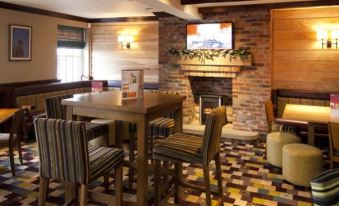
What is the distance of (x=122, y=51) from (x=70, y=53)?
50.0 inches

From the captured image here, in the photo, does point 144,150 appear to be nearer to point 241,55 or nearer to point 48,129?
point 48,129

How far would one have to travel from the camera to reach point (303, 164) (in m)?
3.47

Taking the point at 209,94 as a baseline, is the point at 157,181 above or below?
below

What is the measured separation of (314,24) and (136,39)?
3742mm

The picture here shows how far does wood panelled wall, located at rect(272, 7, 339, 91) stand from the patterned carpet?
197 cm

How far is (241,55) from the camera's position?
5.55m

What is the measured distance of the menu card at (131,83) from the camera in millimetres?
2680

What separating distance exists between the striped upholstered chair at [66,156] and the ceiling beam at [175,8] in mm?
2430

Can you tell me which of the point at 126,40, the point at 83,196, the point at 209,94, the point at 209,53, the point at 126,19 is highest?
the point at 126,19

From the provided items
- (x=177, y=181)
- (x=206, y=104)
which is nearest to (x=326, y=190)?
(x=177, y=181)

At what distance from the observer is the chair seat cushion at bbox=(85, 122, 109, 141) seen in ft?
10.2

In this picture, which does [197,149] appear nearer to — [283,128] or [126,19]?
[283,128]

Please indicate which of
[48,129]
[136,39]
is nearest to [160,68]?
[136,39]

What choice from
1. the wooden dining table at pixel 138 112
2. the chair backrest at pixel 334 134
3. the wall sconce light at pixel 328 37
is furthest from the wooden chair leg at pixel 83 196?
the wall sconce light at pixel 328 37
